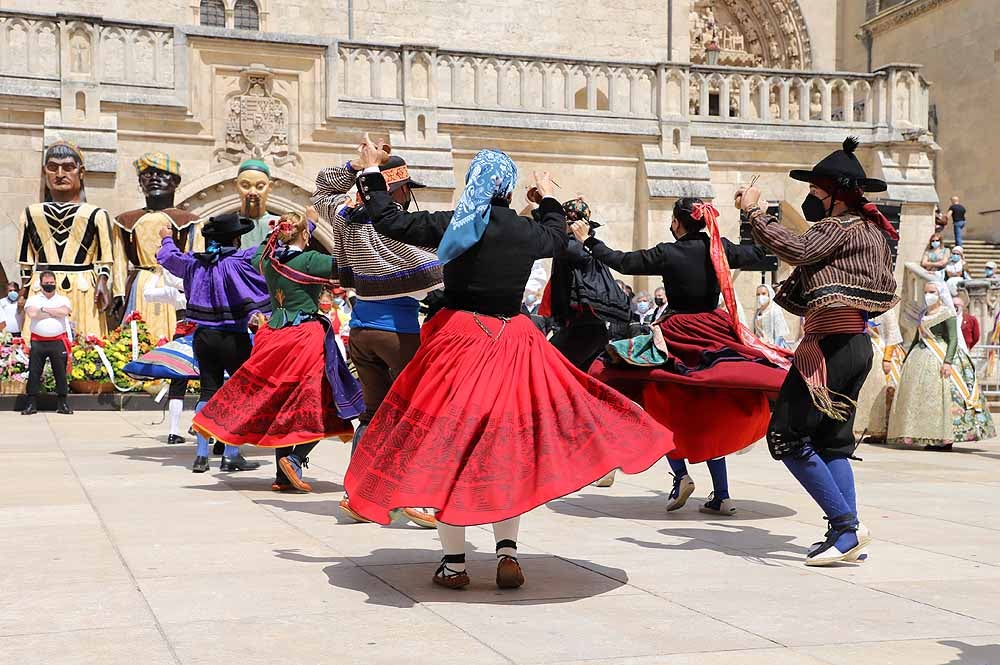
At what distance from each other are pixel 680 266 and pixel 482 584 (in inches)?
105

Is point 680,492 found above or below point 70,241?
below

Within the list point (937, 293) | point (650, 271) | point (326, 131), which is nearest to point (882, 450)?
point (937, 293)

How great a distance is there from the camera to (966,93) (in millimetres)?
30828

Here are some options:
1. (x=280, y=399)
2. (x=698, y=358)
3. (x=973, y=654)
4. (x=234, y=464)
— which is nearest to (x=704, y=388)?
(x=698, y=358)

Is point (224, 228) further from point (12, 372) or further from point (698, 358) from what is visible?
point (12, 372)

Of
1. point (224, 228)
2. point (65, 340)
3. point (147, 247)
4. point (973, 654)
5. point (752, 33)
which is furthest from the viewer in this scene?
point (752, 33)

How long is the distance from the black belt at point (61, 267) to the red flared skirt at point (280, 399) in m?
8.41

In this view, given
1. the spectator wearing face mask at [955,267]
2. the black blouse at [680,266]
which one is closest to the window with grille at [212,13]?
the spectator wearing face mask at [955,267]

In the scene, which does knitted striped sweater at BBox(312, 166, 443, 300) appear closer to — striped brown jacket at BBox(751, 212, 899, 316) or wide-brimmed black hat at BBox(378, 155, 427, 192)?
Result: wide-brimmed black hat at BBox(378, 155, 427, 192)

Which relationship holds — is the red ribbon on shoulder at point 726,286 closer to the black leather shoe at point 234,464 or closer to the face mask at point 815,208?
the face mask at point 815,208

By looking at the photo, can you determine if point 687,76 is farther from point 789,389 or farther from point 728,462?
point 789,389

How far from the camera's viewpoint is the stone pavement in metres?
3.91

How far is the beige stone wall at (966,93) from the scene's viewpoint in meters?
29.9

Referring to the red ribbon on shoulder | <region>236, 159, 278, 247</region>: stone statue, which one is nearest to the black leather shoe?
<region>236, 159, 278, 247</region>: stone statue
